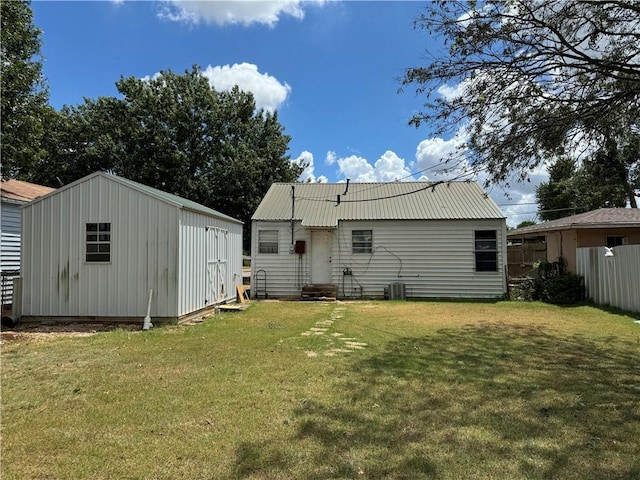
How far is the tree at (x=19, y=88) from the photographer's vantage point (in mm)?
11773

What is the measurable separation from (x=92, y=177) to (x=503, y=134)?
8635mm

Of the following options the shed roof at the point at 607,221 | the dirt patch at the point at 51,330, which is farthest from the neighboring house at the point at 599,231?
the dirt patch at the point at 51,330

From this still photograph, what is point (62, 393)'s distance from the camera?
15.0 feet

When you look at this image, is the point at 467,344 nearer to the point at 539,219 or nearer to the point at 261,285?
the point at 261,285

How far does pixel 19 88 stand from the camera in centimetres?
1205

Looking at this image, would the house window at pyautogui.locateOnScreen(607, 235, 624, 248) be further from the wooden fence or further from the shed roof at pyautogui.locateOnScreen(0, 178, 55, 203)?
the shed roof at pyautogui.locateOnScreen(0, 178, 55, 203)

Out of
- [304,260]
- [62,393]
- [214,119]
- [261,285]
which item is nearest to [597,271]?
[304,260]

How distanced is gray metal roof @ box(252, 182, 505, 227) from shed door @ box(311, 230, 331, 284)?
0.65 meters

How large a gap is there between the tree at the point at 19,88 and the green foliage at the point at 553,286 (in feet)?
54.5

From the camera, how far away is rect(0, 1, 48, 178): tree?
11.8 metres

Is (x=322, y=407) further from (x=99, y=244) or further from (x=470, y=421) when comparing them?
(x=99, y=244)

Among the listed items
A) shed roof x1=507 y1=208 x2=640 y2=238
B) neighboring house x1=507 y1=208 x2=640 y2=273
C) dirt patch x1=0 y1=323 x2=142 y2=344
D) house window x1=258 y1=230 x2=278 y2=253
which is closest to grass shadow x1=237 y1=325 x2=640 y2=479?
dirt patch x1=0 y1=323 x2=142 y2=344

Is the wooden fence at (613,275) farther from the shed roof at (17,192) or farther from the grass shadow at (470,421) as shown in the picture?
the shed roof at (17,192)

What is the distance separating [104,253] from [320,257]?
305 inches
